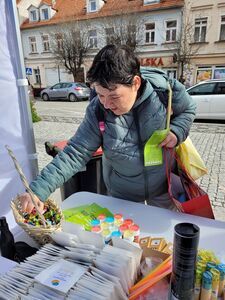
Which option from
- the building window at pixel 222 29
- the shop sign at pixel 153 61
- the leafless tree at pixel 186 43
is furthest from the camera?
the shop sign at pixel 153 61

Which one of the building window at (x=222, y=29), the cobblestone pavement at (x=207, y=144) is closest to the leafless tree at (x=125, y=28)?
the building window at (x=222, y=29)

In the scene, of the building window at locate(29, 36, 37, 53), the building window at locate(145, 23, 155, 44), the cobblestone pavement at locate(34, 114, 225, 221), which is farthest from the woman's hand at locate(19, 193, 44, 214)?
the building window at locate(29, 36, 37, 53)

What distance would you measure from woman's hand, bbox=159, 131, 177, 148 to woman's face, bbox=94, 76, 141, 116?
0.83ft

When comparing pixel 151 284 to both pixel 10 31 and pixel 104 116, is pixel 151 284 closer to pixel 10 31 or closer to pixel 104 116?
pixel 104 116

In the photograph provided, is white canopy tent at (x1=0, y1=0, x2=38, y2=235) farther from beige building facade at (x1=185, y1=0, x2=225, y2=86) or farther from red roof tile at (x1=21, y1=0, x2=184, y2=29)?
red roof tile at (x1=21, y1=0, x2=184, y2=29)

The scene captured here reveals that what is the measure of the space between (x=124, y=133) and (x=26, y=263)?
78cm

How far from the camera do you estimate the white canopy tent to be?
5.43ft

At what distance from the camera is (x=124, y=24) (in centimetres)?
1775

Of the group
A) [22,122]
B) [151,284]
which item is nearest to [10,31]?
[22,122]

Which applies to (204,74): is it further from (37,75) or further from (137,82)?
(137,82)

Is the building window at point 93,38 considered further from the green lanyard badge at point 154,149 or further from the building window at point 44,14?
the green lanyard badge at point 154,149

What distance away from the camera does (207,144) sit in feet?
18.8

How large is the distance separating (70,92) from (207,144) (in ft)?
37.2

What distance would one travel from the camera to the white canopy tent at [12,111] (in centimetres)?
165
